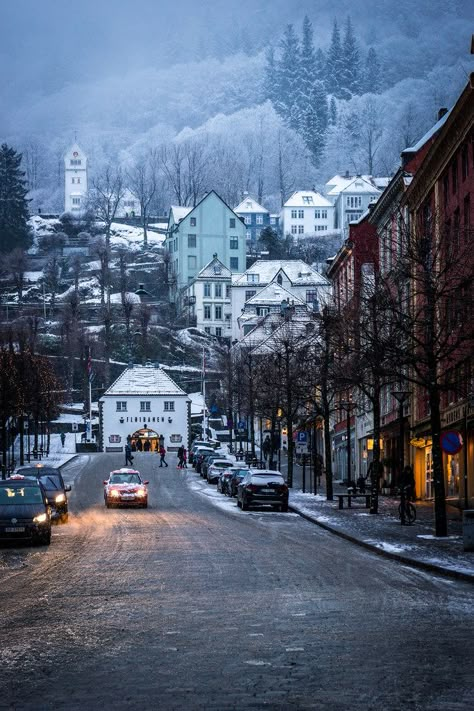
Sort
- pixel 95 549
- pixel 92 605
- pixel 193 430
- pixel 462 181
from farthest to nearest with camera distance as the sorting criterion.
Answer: pixel 193 430 < pixel 462 181 < pixel 95 549 < pixel 92 605

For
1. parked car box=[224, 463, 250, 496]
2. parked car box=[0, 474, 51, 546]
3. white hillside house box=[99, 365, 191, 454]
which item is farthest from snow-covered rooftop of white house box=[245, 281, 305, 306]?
parked car box=[0, 474, 51, 546]

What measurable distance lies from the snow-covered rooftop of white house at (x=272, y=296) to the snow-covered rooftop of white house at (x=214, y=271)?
1328 centimetres

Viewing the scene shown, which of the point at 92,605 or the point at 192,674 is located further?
the point at 92,605

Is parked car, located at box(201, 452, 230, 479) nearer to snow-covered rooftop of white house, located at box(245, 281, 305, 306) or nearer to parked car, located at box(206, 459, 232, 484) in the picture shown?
parked car, located at box(206, 459, 232, 484)

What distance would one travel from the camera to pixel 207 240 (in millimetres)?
177500

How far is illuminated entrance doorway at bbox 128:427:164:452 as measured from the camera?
421 ft

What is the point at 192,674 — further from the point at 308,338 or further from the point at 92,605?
the point at 308,338

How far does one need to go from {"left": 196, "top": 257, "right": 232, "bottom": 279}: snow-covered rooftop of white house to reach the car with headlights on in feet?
298

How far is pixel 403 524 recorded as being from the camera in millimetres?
38344

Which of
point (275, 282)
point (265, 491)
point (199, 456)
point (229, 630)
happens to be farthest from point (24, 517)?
point (275, 282)

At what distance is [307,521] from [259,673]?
3173 centimetres

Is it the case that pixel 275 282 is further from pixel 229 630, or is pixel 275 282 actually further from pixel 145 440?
pixel 229 630

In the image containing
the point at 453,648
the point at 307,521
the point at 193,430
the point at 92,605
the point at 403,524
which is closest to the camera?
the point at 453,648

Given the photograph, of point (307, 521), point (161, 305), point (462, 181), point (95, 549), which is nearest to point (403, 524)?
point (307, 521)
